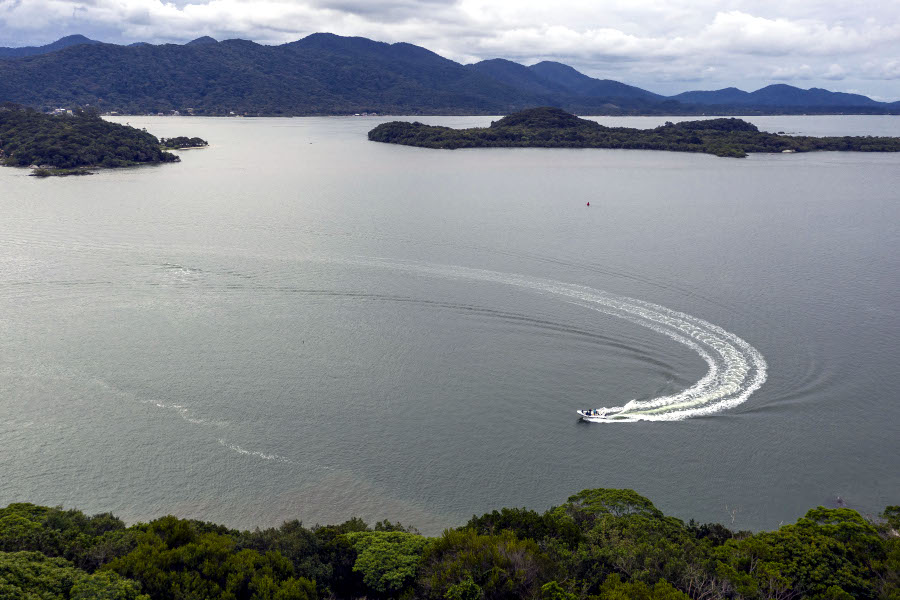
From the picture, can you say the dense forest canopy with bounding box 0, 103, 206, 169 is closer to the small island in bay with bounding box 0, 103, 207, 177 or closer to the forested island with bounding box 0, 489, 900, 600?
the small island in bay with bounding box 0, 103, 207, 177

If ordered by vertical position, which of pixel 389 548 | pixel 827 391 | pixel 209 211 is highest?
pixel 209 211

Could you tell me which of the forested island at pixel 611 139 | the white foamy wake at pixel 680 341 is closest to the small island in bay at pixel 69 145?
the forested island at pixel 611 139

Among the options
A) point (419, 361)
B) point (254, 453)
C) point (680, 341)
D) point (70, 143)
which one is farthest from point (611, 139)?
point (254, 453)

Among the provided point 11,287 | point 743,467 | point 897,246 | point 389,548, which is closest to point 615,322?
point 743,467

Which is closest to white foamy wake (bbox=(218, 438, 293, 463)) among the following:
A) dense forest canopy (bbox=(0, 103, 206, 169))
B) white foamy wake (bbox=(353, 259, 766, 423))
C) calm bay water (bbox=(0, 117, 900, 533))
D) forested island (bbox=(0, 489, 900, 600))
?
calm bay water (bbox=(0, 117, 900, 533))

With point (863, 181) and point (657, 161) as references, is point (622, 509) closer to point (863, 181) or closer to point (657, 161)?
point (863, 181)

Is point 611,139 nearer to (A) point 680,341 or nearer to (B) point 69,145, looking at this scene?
(B) point 69,145

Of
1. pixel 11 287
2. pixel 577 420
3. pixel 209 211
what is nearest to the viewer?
pixel 577 420
